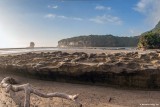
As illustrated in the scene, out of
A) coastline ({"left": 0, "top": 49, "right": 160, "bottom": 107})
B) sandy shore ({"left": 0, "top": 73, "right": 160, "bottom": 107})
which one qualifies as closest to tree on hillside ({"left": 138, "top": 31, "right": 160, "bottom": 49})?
coastline ({"left": 0, "top": 49, "right": 160, "bottom": 107})

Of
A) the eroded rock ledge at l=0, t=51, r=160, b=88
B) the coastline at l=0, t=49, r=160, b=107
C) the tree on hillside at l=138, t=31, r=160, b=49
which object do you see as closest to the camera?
the coastline at l=0, t=49, r=160, b=107

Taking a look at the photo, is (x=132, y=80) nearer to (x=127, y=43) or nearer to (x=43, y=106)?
(x=43, y=106)

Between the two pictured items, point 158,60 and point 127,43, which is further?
point 127,43

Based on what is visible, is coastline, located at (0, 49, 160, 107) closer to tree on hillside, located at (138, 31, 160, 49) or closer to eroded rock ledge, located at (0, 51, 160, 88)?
eroded rock ledge, located at (0, 51, 160, 88)

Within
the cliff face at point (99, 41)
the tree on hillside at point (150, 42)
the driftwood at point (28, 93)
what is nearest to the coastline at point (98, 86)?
the driftwood at point (28, 93)

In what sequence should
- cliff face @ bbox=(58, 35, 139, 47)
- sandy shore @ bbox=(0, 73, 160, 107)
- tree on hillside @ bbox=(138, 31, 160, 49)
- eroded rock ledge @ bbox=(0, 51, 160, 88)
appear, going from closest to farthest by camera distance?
sandy shore @ bbox=(0, 73, 160, 107), eroded rock ledge @ bbox=(0, 51, 160, 88), tree on hillside @ bbox=(138, 31, 160, 49), cliff face @ bbox=(58, 35, 139, 47)

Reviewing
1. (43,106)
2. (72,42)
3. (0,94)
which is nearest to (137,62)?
(43,106)

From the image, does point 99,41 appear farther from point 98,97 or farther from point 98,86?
point 98,97

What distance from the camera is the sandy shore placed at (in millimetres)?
9750

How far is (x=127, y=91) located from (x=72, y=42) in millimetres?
79408

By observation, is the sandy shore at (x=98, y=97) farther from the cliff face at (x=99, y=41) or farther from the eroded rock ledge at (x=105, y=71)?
the cliff face at (x=99, y=41)

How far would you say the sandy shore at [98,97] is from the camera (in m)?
9.75

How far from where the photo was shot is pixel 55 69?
1285 centimetres

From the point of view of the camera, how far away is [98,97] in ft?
34.9
